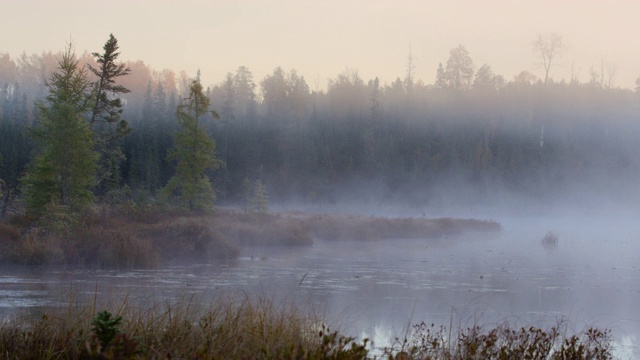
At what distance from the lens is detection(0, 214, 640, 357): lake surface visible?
14250 millimetres

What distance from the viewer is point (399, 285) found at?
799 inches

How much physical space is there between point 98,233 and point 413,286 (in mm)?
11873

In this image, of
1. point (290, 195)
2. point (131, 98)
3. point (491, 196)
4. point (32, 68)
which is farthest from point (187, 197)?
point (32, 68)

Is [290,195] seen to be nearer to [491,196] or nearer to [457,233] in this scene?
[491,196]

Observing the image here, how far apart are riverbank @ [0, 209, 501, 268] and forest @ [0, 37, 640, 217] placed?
33690mm

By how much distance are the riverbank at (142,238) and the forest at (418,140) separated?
1326 inches

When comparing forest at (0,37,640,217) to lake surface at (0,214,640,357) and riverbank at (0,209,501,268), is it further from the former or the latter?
lake surface at (0,214,640,357)

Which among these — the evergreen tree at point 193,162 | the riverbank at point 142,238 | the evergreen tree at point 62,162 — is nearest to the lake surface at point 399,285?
the riverbank at point 142,238

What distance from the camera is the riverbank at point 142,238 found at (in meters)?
23.5

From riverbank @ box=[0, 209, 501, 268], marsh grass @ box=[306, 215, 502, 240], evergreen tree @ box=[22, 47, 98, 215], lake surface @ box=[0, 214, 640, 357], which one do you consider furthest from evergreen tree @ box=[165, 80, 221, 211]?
evergreen tree @ box=[22, 47, 98, 215]

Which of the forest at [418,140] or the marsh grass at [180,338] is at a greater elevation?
the forest at [418,140]

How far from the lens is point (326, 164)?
84.9 m

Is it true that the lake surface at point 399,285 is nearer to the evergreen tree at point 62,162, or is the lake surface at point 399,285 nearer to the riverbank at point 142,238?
the riverbank at point 142,238

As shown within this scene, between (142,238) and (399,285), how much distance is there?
458 inches
